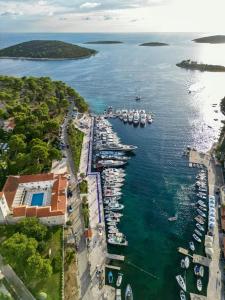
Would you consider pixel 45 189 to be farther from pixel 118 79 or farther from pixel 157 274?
pixel 118 79

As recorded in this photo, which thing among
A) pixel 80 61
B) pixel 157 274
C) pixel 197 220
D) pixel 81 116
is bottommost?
pixel 157 274

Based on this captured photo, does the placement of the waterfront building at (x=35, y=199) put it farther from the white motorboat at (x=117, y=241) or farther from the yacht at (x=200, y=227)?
the yacht at (x=200, y=227)

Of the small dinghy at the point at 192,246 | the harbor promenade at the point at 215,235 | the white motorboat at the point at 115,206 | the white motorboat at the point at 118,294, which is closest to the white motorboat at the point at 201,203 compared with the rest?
the harbor promenade at the point at 215,235

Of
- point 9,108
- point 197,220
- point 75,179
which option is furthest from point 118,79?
point 197,220

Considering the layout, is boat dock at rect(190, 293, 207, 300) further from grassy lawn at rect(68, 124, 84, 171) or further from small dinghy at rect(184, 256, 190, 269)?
grassy lawn at rect(68, 124, 84, 171)

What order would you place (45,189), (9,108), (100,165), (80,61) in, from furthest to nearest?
(80,61) < (9,108) < (100,165) < (45,189)

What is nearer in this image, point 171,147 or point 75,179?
point 75,179

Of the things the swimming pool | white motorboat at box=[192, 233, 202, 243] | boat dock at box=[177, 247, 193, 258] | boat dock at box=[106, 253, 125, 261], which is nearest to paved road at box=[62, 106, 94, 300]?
boat dock at box=[106, 253, 125, 261]
